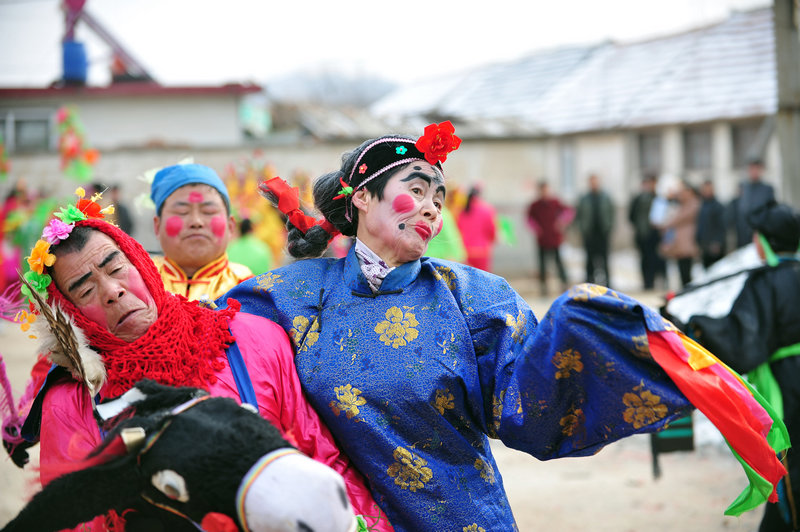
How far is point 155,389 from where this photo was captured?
1846 mm

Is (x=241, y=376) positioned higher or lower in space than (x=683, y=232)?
higher

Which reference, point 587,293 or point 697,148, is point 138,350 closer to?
point 587,293

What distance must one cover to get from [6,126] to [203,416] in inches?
717

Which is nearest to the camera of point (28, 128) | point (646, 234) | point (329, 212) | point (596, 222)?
point (329, 212)

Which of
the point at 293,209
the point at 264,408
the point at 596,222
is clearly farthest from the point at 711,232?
the point at 264,408

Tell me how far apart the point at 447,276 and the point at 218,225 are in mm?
1369

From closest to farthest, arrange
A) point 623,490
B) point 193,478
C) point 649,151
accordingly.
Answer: point 193,478 → point 623,490 → point 649,151

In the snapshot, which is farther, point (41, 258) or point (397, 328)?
point (397, 328)

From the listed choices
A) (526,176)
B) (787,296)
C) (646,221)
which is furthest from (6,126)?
(787,296)

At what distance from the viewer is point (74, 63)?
58.5ft

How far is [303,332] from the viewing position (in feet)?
7.63

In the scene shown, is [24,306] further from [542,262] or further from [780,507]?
[542,262]

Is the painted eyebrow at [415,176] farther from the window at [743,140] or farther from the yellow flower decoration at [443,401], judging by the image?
the window at [743,140]

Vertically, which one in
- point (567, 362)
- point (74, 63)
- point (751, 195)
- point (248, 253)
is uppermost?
point (74, 63)
